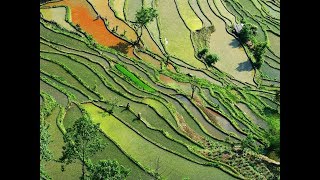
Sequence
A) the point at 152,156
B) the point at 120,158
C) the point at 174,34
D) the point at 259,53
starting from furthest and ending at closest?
the point at 174,34 → the point at 259,53 → the point at 152,156 → the point at 120,158

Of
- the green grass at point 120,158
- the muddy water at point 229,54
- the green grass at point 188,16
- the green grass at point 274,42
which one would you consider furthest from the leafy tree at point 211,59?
the green grass at point 120,158

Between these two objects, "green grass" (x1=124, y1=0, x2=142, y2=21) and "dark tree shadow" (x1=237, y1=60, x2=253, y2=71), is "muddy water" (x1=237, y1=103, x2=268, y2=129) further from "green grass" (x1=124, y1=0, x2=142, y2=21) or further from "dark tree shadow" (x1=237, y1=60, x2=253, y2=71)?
"green grass" (x1=124, y1=0, x2=142, y2=21)

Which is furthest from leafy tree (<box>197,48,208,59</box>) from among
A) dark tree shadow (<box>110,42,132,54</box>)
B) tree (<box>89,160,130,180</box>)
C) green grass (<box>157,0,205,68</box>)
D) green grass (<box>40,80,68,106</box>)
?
tree (<box>89,160,130,180</box>)

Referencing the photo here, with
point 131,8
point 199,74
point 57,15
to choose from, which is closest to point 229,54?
point 199,74

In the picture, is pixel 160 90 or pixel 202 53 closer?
pixel 160 90

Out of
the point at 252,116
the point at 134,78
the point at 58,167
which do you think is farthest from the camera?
the point at 134,78

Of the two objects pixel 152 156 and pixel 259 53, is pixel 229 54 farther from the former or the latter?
pixel 152 156
